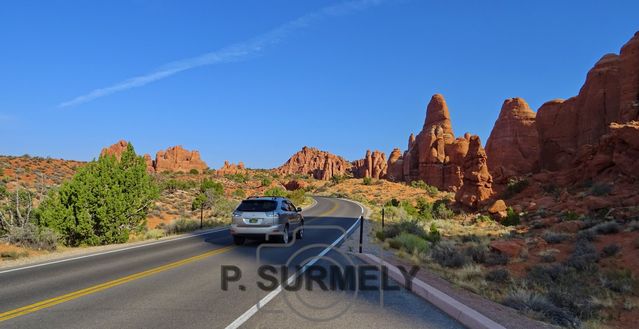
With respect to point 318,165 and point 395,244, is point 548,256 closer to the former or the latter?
point 395,244

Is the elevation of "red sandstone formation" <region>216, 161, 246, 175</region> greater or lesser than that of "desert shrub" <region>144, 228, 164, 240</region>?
greater

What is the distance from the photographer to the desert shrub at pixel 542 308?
7.21m

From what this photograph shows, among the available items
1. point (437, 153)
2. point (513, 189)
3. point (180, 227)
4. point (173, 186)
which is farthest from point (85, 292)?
point (437, 153)

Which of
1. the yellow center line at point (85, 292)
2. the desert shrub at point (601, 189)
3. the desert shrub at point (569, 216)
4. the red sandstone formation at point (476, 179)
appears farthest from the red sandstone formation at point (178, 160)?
the yellow center line at point (85, 292)

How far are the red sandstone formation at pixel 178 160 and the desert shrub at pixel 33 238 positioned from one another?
103254mm

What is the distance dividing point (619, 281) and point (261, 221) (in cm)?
1141

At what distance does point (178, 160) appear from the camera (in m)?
120

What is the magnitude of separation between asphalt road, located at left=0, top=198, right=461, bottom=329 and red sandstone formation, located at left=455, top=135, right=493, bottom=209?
2720 cm

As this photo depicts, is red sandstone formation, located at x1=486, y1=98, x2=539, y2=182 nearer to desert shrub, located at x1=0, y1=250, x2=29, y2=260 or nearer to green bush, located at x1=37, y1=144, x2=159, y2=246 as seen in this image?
green bush, located at x1=37, y1=144, x2=159, y2=246

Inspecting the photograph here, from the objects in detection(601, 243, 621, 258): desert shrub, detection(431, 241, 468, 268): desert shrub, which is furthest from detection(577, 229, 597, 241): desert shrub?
detection(431, 241, 468, 268): desert shrub

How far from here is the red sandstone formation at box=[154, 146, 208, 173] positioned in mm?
116644

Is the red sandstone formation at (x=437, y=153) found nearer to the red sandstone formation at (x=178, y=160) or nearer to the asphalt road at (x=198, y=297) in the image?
the red sandstone formation at (x=178, y=160)

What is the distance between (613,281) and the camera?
1226 centimetres

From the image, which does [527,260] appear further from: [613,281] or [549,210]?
[549,210]
